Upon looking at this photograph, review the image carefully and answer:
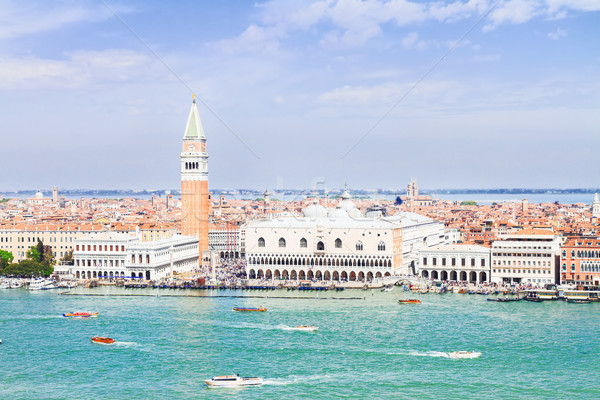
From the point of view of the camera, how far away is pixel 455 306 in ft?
62.5

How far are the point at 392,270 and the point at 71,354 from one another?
1099 cm

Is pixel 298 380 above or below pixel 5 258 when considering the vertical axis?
below

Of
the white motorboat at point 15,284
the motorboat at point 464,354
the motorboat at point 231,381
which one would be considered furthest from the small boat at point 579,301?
the white motorboat at point 15,284

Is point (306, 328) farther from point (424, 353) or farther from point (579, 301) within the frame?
point (579, 301)

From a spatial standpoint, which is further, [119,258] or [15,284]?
[119,258]

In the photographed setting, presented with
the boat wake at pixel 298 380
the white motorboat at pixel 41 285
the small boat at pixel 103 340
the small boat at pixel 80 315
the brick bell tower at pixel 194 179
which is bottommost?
the boat wake at pixel 298 380

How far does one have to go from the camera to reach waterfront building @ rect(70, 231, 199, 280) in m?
24.3

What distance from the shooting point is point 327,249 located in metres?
24.1

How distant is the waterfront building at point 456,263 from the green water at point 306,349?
3073 millimetres

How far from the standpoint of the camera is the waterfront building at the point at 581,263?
21031mm

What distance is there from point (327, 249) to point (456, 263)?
11.3 feet

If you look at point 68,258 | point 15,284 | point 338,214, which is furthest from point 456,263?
point 15,284

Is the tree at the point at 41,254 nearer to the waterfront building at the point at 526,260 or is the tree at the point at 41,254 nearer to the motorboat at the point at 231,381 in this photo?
the waterfront building at the point at 526,260

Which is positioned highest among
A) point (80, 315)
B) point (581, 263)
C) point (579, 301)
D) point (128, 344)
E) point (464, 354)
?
point (581, 263)
